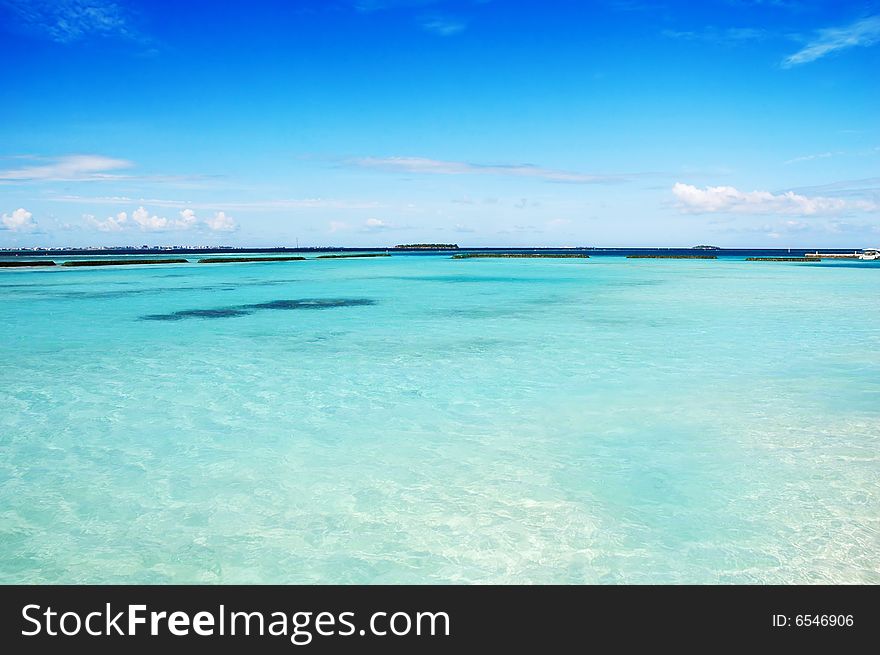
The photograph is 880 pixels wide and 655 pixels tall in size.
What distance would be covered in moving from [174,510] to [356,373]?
6.56m

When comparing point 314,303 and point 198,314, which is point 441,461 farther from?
point 314,303

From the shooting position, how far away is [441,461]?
739 cm

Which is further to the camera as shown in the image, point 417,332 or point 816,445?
point 417,332

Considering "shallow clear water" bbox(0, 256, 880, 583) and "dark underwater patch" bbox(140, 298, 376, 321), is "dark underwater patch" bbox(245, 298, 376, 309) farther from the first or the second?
"shallow clear water" bbox(0, 256, 880, 583)

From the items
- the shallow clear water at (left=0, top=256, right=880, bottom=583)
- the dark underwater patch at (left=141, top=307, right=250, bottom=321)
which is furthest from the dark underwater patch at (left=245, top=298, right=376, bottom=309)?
the shallow clear water at (left=0, top=256, right=880, bottom=583)

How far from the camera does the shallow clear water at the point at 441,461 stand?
5.08 m

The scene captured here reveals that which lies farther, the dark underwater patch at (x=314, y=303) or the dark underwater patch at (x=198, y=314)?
the dark underwater patch at (x=314, y=303)

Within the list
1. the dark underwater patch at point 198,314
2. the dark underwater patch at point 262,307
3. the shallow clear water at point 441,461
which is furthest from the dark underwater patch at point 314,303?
the shallow clear water at point 441,461

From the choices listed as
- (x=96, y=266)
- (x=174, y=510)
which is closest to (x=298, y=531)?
(x=174, y=510)

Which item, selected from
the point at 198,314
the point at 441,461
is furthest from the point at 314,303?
the point at 441,461

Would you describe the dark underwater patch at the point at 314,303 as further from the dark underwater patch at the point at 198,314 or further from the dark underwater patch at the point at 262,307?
the dark underwater patch at the point at 198,314

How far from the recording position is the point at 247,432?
8.52m

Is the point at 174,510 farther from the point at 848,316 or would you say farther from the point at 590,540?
the point at 848,316

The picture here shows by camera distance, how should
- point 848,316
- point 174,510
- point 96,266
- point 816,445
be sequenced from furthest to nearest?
point 96,266, point 848,316, point 816,445, point 174,510
